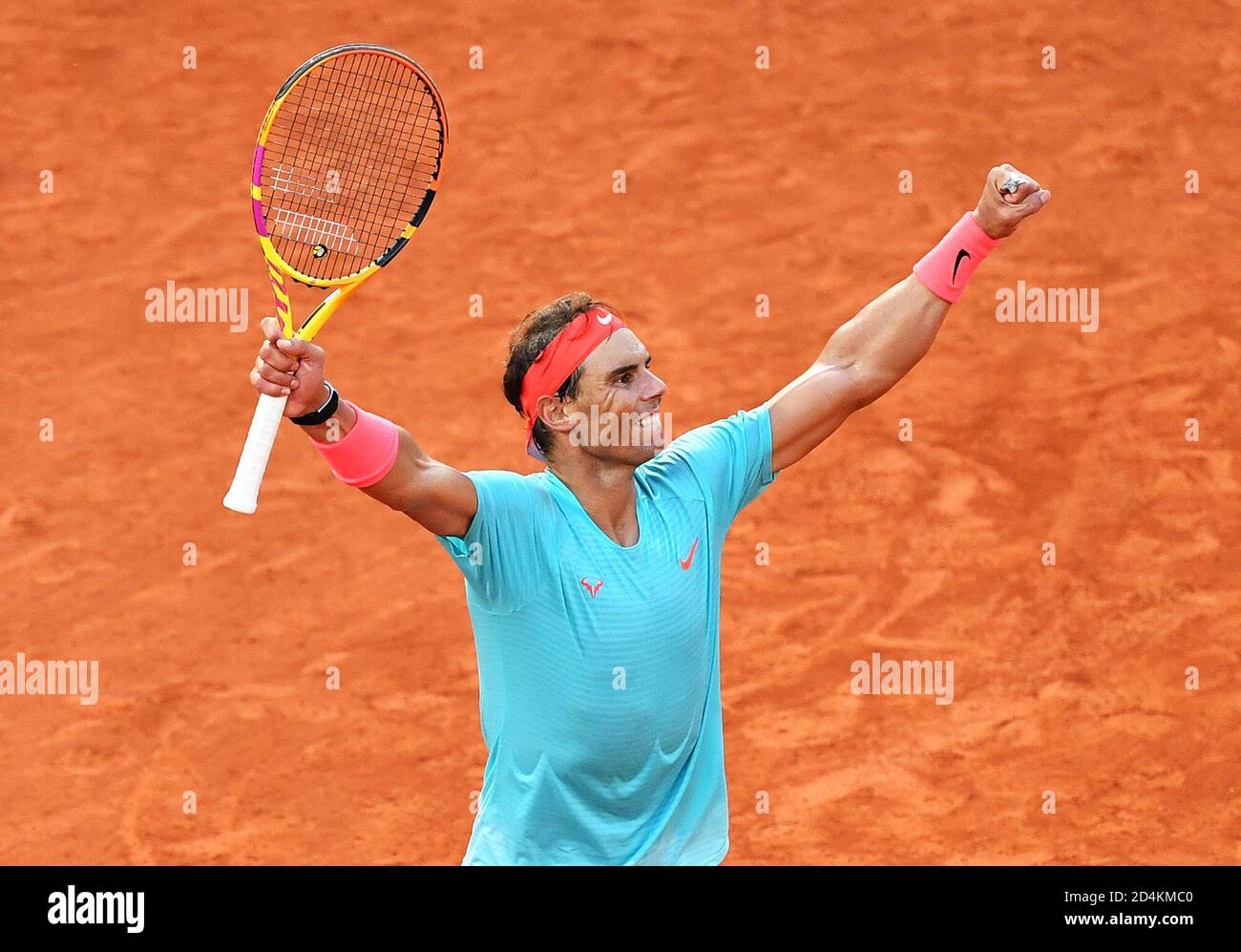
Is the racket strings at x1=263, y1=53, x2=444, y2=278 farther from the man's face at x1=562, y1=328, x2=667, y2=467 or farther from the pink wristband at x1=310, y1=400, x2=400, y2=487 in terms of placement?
the pink wristband at x1=310, y1=400, x2=400, y2=487

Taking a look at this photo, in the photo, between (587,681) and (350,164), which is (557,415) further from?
(350,164)

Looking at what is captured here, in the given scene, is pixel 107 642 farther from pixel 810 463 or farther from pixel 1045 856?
pixel 1045 856

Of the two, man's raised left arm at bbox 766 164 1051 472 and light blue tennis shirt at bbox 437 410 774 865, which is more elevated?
man's raised left arm at bbox 766 164 1051 472

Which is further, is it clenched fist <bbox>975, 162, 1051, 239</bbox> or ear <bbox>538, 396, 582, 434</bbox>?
clenched fist <bbox>975, 162, 1051, 239</bbox>

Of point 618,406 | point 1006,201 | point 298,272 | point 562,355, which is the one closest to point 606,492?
point 618,406

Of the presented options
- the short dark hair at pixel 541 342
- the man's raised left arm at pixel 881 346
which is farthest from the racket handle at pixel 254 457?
the man's raised left arm at pixel 881 346

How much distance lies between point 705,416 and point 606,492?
4505mm

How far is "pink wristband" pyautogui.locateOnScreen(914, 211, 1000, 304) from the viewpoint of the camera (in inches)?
171

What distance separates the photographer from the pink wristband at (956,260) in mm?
4348

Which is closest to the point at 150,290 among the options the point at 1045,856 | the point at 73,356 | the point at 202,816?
the point at 73,356

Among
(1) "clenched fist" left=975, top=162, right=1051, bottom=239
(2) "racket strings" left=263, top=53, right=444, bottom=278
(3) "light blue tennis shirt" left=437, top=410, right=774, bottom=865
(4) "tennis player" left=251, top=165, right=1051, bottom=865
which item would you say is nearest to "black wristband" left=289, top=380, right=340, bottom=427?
(4) "tennis player" left=251, top=165, right=1051, bottom=865

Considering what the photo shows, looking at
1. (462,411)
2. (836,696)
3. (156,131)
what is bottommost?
(836,696)

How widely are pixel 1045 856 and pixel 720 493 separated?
402cm

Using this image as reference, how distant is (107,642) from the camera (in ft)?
26.1
